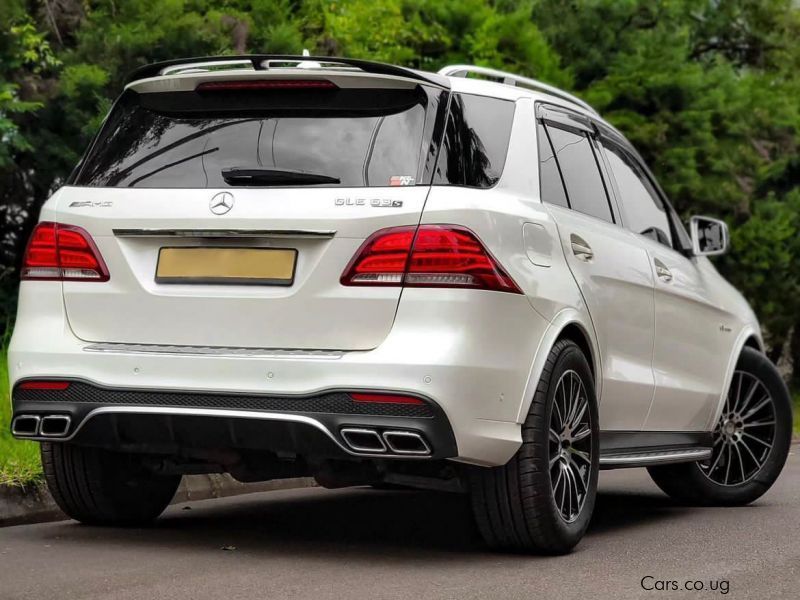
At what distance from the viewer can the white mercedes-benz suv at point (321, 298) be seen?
5348mm

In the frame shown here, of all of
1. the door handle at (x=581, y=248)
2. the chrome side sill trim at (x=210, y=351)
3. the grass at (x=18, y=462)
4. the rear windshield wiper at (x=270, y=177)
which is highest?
the rear windshield wiper at (x=270, y=177)

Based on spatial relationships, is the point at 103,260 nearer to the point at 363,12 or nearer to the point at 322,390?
the point at 322,390

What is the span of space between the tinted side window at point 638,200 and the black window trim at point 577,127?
15 centimetres

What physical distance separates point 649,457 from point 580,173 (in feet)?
4.52

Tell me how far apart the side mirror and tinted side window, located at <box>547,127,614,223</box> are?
1338mm

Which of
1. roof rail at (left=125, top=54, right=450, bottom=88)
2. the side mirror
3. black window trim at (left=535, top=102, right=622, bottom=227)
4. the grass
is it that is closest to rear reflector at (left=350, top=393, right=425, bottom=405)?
roof rail at (left=125, top=54, right=450, bottom=88)

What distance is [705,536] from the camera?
6902 millimetres

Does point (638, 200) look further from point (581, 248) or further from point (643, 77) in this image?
point (643, 77)

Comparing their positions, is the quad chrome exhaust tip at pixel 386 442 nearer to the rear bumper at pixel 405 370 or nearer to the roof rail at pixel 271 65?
the rear bumper at pixel 405 370

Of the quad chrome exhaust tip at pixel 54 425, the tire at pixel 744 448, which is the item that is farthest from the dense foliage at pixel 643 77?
the quad chrome exhaust tip at pixel 54 425

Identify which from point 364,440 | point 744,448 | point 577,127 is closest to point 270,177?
point 364,440

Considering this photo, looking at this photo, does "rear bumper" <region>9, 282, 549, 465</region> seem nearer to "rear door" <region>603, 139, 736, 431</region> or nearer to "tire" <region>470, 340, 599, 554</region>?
"tire" <region>470, 340, 599, 554</region>

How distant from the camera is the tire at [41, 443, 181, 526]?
6301mm

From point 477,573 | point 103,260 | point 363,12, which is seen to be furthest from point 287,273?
point 363,12
